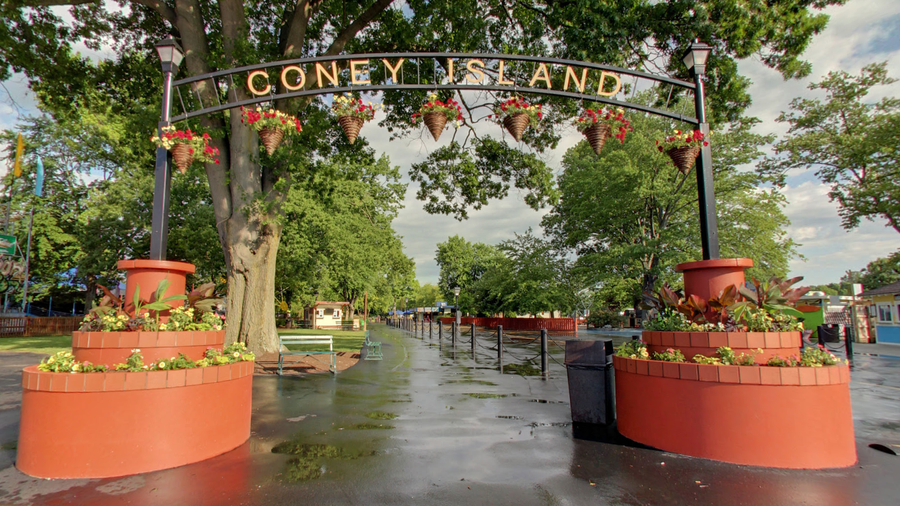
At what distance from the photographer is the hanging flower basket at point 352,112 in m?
6.85

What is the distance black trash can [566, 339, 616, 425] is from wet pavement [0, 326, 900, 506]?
0.34m

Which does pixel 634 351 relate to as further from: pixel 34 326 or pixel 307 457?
pixel 34 326

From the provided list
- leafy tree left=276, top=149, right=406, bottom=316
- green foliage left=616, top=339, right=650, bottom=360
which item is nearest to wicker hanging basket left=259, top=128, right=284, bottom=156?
green foliage left=616, top=339, right=650, bottom=360

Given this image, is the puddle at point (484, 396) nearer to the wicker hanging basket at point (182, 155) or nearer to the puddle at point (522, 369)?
the puddle at point (522, 369)

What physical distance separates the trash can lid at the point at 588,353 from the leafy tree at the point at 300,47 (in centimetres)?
592

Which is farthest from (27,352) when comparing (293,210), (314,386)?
(314,386)

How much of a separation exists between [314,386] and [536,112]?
22.5 ft

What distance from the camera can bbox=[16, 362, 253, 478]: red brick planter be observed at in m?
4.38

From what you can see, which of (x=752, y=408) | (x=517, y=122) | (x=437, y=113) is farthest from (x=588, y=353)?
(x=437, y=113)

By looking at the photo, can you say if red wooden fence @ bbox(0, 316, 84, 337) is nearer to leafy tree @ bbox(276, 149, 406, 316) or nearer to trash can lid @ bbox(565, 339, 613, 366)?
leafy tree @ bbox(276, 149, 406, 316)

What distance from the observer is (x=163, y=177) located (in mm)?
6402

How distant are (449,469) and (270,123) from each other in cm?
522

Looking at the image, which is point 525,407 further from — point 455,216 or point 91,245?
point 91,245

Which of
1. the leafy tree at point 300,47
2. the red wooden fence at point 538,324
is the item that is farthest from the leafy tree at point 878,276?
the leafy tree at point 300,47
